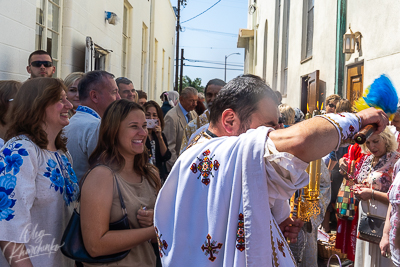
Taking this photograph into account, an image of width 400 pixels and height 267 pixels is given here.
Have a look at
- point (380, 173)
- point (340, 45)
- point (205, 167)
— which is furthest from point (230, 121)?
point (340, 45)

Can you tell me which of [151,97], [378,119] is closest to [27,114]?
[378,119]

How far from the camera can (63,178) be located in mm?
2213

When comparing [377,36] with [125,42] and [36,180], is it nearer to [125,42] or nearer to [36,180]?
[36,180]

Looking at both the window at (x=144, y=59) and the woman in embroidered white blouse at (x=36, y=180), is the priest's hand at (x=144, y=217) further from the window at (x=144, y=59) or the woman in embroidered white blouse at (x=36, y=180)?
the window at (x=144, y=59)

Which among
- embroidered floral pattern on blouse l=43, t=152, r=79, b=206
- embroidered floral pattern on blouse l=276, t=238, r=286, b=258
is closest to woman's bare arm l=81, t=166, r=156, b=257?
embroidered floral pattern on blouse l=43, t=152, r=79, b=206

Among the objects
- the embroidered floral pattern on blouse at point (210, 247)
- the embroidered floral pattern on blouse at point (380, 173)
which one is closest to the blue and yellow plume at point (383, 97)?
the embroidered floral pattern on blouse at point (210, 247)

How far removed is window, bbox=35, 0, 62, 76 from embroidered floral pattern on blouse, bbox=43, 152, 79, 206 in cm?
382

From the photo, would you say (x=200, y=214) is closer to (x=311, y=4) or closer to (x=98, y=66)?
(x=98, y=66)

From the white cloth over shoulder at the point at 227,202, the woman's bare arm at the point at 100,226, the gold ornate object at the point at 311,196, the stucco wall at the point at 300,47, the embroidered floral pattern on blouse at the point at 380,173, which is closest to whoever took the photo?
the white cloth over shoulder at the point at 227,202

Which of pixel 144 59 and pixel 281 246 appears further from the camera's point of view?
pixel 144 59

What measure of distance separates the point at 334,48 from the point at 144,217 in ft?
21.7

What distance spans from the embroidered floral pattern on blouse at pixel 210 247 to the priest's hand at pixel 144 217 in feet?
2.85

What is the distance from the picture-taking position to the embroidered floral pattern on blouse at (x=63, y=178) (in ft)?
6.98

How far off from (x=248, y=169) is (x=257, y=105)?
379mm
